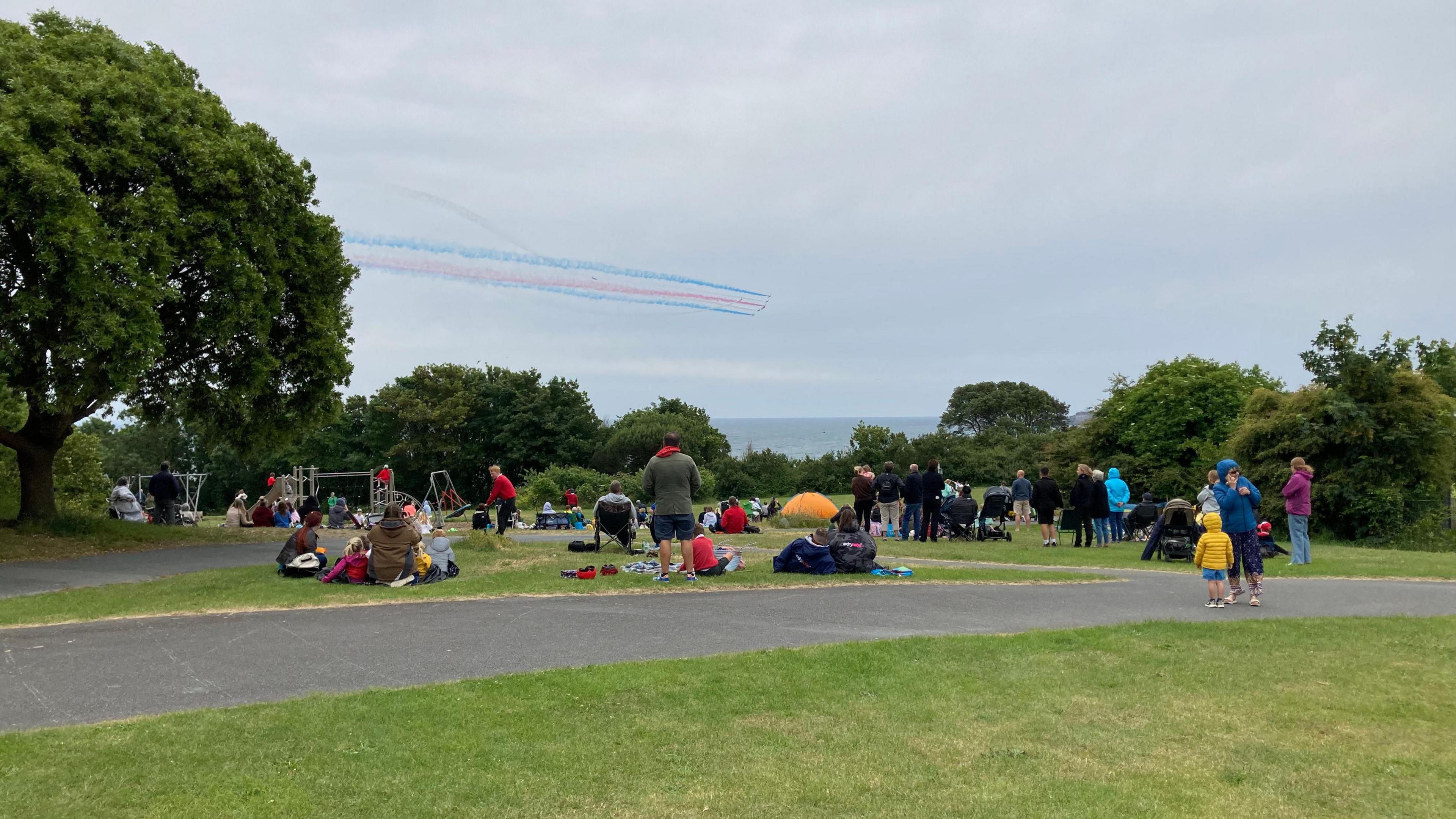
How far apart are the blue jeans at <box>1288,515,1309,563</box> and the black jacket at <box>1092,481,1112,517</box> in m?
4.33

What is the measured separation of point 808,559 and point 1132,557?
24.2ft

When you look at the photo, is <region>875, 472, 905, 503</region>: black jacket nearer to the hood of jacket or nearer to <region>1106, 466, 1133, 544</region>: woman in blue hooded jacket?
<region>1106, 466, 1133, 544</region>: woman in blue hooded jacket

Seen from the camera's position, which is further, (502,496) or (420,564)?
(502,496)

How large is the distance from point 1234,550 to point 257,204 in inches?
708

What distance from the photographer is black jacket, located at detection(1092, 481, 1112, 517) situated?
Result: 19641 mm

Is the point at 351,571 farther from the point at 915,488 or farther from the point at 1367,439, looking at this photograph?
the point at 1367,439

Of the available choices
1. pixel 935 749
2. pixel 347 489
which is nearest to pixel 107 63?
pixel 935 749

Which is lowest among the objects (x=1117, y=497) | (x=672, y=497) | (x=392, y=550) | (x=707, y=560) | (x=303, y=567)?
(x=303, y=567)

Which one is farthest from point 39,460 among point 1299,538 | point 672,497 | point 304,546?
point 1299,538

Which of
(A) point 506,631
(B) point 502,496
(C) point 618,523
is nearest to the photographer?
(A) point 506,631

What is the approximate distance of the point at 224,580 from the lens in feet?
43.9

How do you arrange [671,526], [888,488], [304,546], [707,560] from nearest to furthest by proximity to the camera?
[671,526], [707,560], [304,546], [888,488]

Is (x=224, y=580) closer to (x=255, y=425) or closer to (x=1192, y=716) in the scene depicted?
(x=255, y=425)

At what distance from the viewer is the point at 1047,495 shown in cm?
1945
